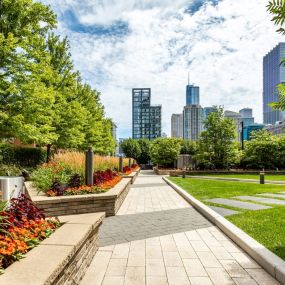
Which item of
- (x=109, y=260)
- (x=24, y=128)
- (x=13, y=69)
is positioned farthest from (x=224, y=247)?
(x=13, y=69)

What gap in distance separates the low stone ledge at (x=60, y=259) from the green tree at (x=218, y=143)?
28.1m

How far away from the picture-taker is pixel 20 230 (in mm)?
3254

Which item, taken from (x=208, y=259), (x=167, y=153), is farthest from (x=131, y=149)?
(x=208, y=259)

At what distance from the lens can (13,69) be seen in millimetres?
12273

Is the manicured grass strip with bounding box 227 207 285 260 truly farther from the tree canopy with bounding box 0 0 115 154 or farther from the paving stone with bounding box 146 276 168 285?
the tree canopy with bounding box 0 0 115 154

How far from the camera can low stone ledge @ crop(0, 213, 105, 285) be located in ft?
7.43

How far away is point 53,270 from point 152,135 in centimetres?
16636

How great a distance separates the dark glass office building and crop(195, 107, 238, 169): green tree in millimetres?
132545

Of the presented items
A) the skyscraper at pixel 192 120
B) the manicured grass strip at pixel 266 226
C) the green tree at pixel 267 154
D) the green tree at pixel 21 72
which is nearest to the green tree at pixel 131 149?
the green tree at pixel 267 154

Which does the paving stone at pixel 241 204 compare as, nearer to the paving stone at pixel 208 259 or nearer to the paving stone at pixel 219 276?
the paving stone at pixel 208 259

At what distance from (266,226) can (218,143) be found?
86.0 feet

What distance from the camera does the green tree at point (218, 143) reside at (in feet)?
102

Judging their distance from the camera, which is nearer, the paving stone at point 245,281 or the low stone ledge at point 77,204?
the paving stone at point 245,281

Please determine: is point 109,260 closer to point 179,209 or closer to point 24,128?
point 179,209
